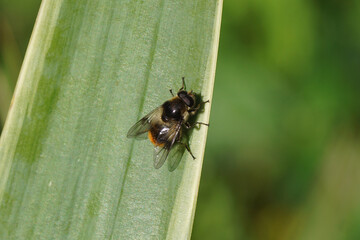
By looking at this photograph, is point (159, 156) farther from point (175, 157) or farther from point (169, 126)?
point (169, 126)

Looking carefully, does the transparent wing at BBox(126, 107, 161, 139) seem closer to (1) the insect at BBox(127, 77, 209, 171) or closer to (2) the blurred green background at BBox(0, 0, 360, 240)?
(1) the insect at BBox(127, 77, 209, 171)

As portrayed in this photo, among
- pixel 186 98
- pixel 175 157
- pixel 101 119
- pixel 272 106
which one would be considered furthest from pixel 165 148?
pixel 272 106

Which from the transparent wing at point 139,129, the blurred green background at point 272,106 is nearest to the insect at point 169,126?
the transparent wing at point 139,129

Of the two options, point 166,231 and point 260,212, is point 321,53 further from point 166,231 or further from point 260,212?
point 166,231

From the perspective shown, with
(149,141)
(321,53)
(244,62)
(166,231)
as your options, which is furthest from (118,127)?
(321,53)

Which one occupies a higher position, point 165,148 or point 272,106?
point 272,106

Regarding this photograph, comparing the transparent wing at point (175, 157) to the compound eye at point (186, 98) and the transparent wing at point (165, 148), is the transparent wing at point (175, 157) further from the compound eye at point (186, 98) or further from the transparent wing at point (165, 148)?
the compound eye at point (186, 98)
